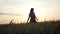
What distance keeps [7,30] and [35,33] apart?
2.37 meters

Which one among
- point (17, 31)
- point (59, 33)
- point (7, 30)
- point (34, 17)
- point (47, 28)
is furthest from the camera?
point (34, 17)

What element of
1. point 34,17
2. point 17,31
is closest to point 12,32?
point 17,31

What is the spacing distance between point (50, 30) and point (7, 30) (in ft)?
9.89

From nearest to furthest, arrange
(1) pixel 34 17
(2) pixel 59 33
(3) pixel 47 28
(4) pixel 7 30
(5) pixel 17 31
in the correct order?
Result: (2) pixel 59 33
(3) pixel 47 28
(5) pixel 17 31
(4) pixel 7 30
(1) pixel 34 17

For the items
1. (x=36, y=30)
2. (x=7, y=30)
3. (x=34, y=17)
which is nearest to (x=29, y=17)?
(x=34, y=17)

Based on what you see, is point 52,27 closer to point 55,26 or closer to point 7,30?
point 55,26

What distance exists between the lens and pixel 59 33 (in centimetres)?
959

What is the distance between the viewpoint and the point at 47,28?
10.3 m

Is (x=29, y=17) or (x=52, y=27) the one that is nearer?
(x=52, y=27)

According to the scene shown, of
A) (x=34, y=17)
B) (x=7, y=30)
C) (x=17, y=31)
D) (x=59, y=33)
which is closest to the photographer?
(x=59, y=33)

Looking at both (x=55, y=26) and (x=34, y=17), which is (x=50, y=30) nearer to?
(x=55, y=26)

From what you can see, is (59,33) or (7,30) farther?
(7,30)

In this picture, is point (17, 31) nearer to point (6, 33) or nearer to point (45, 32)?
point (6, 33)

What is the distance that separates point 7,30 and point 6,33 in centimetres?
23
